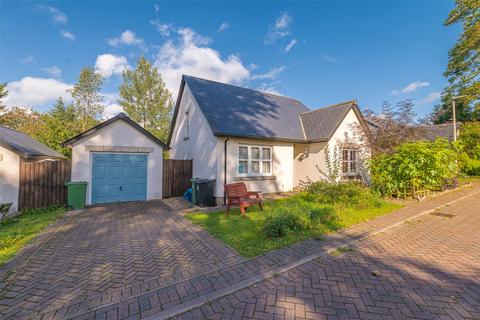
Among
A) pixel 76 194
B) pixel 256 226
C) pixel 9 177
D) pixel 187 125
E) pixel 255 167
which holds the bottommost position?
pixel 256 226

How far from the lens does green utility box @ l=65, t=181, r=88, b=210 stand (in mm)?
9352

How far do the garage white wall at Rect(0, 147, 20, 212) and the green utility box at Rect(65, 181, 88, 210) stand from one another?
1.94 m

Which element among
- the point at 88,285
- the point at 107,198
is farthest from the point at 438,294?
the point at 107,198

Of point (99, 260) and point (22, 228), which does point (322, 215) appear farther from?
point (22, 228)

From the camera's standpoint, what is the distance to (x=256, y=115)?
44.5 ft

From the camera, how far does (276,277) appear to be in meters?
3.95

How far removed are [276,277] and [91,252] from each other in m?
4.33

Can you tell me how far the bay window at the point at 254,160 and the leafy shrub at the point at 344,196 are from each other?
132 inches

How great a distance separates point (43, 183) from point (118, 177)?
2.89 meters

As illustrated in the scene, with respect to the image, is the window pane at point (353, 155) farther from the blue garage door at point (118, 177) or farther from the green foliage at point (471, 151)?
the blue garage door at point (118, 177)

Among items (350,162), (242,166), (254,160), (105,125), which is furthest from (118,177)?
(350,162)

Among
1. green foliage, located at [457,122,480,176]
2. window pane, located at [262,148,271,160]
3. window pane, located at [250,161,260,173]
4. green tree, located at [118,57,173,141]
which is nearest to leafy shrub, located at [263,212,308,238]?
window pane, located at [250,161,260,173]

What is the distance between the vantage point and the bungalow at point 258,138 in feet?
36.8

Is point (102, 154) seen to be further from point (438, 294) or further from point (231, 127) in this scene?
point (438, 294)
